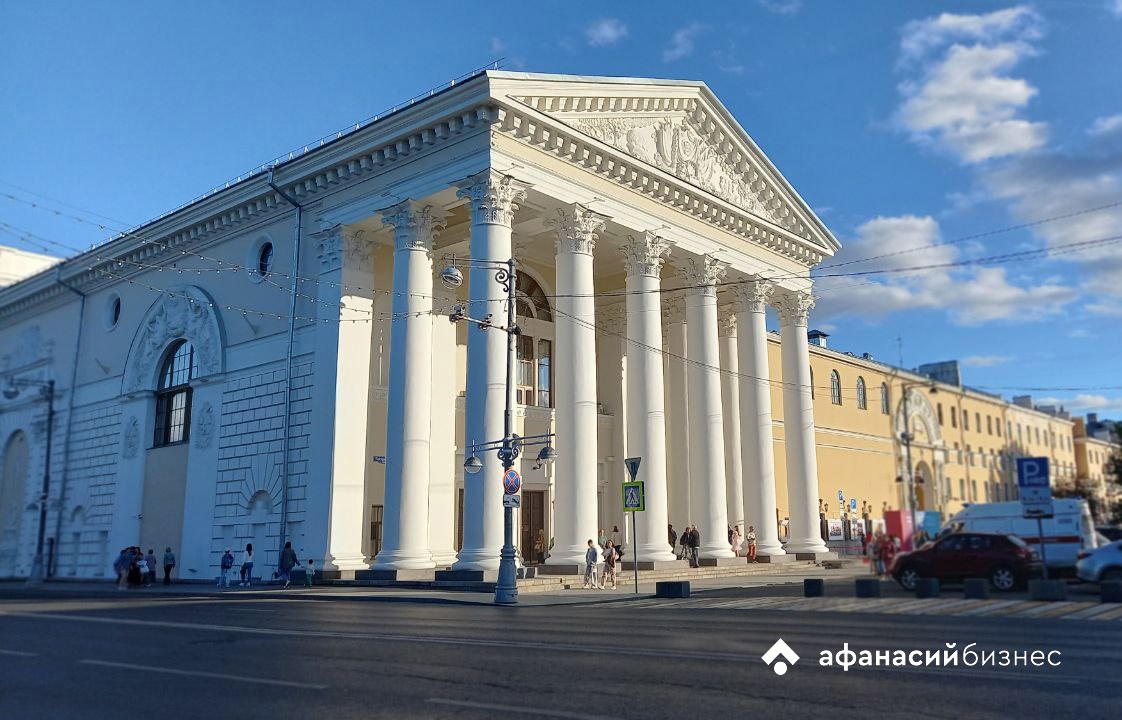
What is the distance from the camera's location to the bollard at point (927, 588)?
61.6ft

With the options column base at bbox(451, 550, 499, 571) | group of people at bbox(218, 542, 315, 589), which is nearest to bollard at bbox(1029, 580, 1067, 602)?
column base at bbox(451, 550, 499, 571)

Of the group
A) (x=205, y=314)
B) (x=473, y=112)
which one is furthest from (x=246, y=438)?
(x=473, y=112)

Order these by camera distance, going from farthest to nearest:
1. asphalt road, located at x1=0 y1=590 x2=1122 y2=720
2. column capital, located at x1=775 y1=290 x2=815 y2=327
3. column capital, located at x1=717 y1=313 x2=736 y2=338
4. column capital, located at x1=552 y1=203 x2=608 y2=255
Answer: column capital, located at x1=717 y1=313 x2=736 y2=338 < column capital, located at x1=775 y1=290 x2=815 y2=327 < column capital, located at x1=552 y1=203 x2=608 y2=255 < asphalt road, located at x1=0 y1=590 x2=1122 y2=720

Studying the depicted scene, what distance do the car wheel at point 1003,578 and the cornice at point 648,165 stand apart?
15697 mm

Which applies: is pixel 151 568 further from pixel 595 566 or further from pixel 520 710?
pixel 520 710

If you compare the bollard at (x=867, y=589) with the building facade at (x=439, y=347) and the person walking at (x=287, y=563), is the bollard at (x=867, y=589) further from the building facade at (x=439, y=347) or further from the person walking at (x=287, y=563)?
the person walking at (x=287, y=563)

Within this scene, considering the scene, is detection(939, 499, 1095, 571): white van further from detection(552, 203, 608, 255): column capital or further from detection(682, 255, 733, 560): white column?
detection(552, 203, 608, 255): column capital

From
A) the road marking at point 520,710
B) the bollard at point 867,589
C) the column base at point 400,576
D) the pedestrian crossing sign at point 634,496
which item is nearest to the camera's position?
the road marking at point 520,710

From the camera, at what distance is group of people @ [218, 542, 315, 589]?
26.2 meters

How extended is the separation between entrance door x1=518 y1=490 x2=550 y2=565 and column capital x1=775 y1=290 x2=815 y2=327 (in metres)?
12.4

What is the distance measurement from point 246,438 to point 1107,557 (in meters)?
25.2

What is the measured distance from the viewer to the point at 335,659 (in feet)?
31.3

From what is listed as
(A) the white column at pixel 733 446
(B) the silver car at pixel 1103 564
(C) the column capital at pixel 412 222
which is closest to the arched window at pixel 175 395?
(C) the column capital at pixel 412 222

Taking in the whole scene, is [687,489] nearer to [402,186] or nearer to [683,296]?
[683,296]
